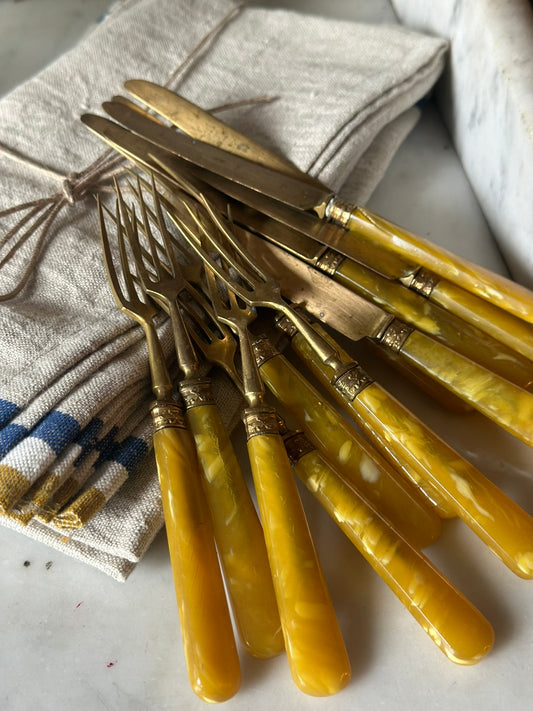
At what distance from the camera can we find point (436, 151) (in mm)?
763

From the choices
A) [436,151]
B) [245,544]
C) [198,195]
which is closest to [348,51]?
[436,151]

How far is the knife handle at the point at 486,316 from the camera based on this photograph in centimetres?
49

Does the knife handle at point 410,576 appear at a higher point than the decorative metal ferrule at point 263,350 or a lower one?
lower

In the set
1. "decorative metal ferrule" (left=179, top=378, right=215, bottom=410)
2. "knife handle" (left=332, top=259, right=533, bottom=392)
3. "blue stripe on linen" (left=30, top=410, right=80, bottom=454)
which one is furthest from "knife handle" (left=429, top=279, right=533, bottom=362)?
"blue stripe on linen" (left=30, top=410, right=80, bottom=454)

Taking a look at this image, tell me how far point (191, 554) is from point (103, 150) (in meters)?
0.48

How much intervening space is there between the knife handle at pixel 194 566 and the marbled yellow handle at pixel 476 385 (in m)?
0.19

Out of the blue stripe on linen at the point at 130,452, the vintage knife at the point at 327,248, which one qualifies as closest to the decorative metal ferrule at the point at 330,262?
the vintage knife at the point at 327,248

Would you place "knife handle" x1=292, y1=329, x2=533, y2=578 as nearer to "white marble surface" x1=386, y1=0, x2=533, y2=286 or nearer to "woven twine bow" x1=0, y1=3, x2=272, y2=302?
"white marble surface" x1=386, y1=0, x2=533, y2=286

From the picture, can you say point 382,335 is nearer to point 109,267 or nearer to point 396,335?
point 396,335

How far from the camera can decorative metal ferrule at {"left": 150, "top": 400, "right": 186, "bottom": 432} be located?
1.54ft

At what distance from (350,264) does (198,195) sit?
Answer: 16cm

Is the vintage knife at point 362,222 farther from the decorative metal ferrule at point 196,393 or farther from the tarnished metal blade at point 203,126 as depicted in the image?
the decorative metal ferrule at point 196,393

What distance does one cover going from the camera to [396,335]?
20.1 inches

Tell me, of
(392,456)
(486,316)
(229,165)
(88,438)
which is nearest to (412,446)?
(392,456)
